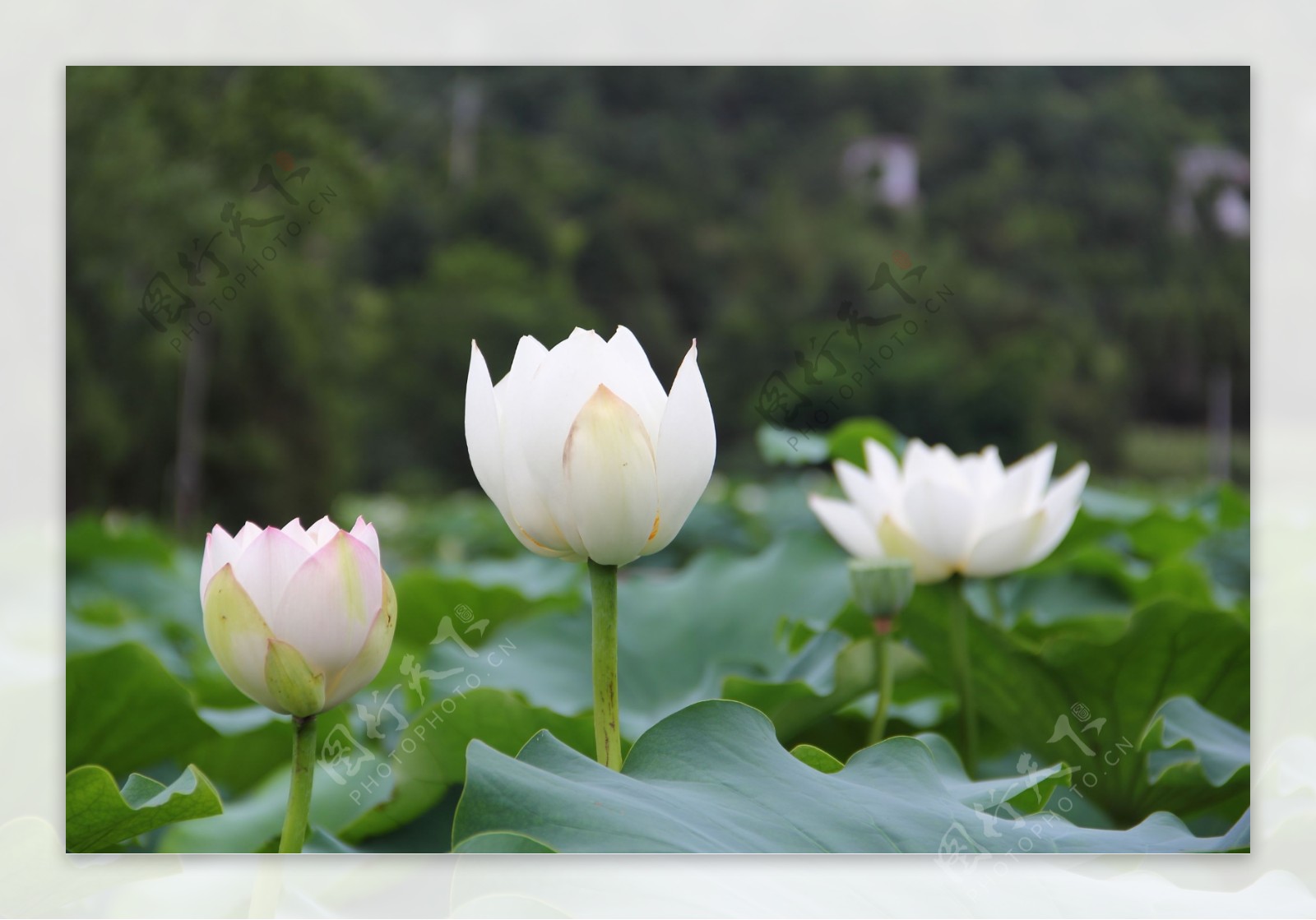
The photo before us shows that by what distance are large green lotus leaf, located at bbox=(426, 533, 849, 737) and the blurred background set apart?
0.23 m

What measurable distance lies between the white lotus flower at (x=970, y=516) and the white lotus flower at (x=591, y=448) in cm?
27

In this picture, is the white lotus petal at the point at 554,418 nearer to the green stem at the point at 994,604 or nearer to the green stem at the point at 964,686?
the green stem at the point at 964,686

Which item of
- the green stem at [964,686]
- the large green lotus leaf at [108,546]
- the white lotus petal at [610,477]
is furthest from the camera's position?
the large green lotus leaf at [108,546]

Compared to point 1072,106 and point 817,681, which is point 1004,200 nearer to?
point 1072,106

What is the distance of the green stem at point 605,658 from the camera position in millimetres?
404

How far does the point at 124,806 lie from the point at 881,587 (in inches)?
14.3

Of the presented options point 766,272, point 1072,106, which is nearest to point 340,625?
point 1072,106

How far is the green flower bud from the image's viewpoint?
1.89 ft

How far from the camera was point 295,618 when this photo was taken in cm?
40

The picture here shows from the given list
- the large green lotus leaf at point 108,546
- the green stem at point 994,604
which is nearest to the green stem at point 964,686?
the green stem at point 994,604

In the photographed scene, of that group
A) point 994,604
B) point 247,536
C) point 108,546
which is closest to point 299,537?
point 247,536

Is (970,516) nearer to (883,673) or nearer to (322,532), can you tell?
(883,673)

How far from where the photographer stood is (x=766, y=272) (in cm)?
551

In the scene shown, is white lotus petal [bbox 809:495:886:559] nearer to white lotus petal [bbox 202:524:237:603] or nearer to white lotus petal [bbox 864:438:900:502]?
white lotus petal [bbox 864:438:900:502]
